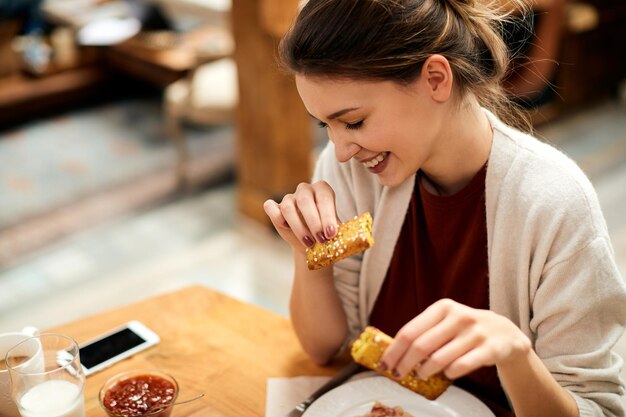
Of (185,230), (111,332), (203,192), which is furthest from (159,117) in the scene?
(111,332)

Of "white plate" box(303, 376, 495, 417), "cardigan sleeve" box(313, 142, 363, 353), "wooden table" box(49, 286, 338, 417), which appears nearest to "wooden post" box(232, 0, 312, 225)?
"cardigan sleeve" box(313, 142, 363, 353)

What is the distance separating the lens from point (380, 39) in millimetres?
1182

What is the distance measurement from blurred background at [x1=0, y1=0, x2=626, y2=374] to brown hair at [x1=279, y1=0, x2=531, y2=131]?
1.04 metres

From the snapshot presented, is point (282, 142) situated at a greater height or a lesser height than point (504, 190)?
lesser

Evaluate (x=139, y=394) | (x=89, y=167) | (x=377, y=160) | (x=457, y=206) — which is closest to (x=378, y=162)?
(x=377, y=160)

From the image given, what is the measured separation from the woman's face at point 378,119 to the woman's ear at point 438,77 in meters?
0.01

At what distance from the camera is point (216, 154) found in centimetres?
444

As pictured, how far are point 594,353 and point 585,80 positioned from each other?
13.2ft

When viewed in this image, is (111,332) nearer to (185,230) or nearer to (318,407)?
(318,407)

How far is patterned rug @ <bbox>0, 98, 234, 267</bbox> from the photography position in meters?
3.71

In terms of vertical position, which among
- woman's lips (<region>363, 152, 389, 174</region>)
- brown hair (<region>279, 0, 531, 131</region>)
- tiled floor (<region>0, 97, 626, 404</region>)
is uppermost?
brown hair (<region>279, 0, 531, 131</region>)

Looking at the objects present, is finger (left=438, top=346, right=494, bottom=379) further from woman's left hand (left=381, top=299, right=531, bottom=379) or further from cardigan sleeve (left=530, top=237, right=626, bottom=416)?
cardigan sleeve (left=530, top=237, right=626, bottom=416)

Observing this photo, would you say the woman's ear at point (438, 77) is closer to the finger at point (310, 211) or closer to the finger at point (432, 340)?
the finger at point (310, 211)

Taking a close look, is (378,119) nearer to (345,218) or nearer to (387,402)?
(345,218)
